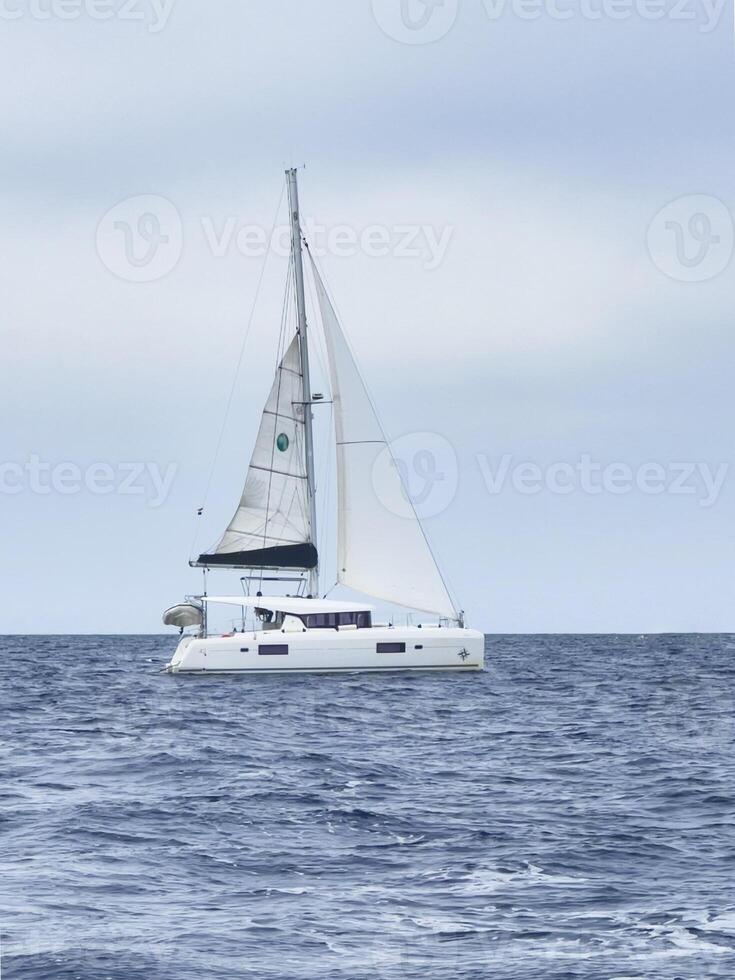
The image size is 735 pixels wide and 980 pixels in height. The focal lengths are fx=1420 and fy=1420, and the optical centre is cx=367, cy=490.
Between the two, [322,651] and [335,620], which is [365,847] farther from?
[335,620]

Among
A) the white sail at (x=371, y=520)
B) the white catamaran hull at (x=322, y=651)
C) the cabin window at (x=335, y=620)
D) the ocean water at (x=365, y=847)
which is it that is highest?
the white sail at (x=371, y=520)

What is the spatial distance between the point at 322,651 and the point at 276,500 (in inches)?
298

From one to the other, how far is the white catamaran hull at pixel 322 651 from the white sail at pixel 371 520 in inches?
116

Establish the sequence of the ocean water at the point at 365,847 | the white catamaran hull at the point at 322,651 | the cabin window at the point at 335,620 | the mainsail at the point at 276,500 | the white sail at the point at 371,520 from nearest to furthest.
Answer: the ocean water at the point at 365,847, the white catamaran hull at the point at 322,651, the cabin window at the point at 335,620, the white sail at the point at 371,520, the mainsail at the point at 276,500

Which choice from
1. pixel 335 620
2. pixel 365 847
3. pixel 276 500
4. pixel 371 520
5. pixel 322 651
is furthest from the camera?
pixel 276 500

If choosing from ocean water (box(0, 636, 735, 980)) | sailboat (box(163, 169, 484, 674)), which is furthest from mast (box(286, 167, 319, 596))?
ocean water (box(0, 636, 735, 980))

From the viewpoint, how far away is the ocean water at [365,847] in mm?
13297

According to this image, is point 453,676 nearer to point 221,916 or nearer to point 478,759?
point 478,759

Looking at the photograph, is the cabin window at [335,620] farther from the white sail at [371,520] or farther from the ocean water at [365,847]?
the ocean water at [365,847]

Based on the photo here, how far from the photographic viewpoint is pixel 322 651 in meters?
45.6

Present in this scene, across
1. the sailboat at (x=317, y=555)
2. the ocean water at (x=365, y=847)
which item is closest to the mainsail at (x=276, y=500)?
the sailboat at (x=317, y=555)

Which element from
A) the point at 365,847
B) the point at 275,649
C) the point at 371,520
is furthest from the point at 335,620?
the point at 365,847

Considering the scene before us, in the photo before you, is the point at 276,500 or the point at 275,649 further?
the point at 276,500

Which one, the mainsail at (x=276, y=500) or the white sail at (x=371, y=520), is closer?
the white sail at (x=371, y=520)
